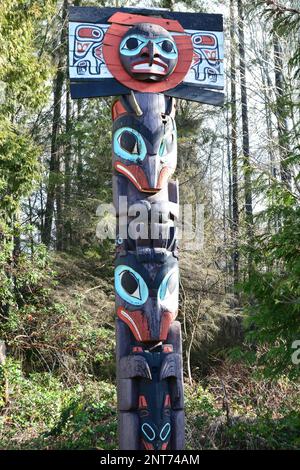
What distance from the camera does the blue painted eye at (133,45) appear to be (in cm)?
691

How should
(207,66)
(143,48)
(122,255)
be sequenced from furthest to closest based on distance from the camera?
(207,66) < (143,48) < (122,255)

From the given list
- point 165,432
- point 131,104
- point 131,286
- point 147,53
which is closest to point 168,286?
point 131,286

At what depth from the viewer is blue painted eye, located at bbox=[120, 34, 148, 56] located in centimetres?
691

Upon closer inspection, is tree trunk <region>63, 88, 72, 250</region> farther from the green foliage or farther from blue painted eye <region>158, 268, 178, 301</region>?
blue painted eye <region>158, 268, 178, 301</region>

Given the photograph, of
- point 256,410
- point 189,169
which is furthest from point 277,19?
point 189,169

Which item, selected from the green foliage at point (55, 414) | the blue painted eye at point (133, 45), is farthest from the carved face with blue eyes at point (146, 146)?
the green foliage at point (55, 414)

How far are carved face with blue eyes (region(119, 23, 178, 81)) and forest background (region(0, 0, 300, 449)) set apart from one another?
43.3 inches

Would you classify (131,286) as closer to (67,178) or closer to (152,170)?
(152,170)

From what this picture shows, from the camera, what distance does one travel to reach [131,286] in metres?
6.18

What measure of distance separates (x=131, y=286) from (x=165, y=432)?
1.56 meters

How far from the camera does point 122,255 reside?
6359 millimetres

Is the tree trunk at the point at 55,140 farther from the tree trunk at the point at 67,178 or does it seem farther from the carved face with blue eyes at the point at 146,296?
the carved face with blue eyes at the point at 146,296
